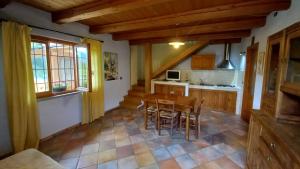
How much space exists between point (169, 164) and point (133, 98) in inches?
131

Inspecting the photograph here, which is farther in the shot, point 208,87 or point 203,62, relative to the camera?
point 203,62

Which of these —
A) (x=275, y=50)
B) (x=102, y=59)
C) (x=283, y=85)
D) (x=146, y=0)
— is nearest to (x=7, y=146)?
(x=102, y=59)

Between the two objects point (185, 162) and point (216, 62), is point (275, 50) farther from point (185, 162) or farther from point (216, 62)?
point (216, 62)

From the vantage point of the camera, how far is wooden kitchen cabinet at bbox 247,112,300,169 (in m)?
1.22

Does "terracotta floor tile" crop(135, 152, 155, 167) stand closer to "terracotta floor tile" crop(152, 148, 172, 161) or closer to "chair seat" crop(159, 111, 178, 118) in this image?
"terracotta floor tile" crop(152, 148, 172, 161)

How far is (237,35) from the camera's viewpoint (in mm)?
3949

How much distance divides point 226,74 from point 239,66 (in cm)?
51

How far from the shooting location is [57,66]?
3373 mm

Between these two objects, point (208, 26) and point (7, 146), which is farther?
point (208, 26)

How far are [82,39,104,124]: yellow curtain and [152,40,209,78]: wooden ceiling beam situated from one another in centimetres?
262

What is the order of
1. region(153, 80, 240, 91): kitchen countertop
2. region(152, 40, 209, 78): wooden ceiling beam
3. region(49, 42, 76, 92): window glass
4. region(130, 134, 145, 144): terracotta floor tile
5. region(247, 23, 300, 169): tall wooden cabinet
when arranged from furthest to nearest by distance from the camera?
→ region(152, 40, 209, 78): wooden ceiling beam, region(153, 80, 240, 91): kitchen countertop, region(49, 42, 76, 92): window glass, region(130, 134, 145, 144): terracotta floor tile, region(247, 23, 300, 169): tall wooden cabinet

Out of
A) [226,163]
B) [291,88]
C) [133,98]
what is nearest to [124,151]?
[226,163]

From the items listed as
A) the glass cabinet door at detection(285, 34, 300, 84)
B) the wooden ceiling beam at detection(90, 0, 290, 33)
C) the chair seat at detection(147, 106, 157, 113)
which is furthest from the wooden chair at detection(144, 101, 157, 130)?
the glass cabinet door at detection(285, 34, 300, 84)

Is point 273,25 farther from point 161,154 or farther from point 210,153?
point 161,154
